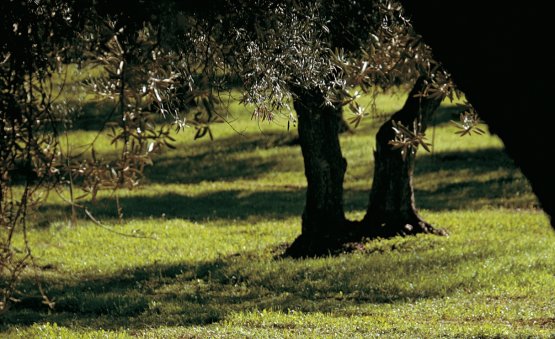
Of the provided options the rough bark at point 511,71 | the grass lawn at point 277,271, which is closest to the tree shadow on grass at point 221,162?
the grass lawn at point 277,271

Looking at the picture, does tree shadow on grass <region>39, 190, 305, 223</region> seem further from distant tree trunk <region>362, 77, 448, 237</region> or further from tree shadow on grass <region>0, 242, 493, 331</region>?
tree shadow on grass <region>0, 242, 493, 331</region>

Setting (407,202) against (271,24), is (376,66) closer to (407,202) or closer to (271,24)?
(271,24)

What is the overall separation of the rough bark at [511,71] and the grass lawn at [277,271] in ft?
14.4

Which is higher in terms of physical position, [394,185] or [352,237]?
[394,185]

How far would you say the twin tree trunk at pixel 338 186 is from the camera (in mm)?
15773

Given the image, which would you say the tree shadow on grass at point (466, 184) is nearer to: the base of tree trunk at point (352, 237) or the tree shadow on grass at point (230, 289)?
the base of tree trunk at point (352, 237)

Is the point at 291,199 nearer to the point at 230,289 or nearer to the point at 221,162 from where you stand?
the point at 221,162

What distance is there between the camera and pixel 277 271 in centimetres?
1454

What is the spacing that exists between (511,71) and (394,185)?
13397mm

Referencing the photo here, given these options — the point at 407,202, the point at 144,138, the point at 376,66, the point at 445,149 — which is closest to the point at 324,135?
the point at 407,202

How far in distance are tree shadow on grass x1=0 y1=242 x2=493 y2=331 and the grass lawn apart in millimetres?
32

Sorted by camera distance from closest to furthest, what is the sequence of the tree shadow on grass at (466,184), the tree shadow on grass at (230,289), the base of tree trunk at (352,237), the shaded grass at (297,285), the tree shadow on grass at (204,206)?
the shaded grass at (297,285) < the tree shadow on grass at (230,289) < the base of tree trunk at (352,237) < the tree shadow on grass at (204,206) < the tree shadow on grass at (466,184)

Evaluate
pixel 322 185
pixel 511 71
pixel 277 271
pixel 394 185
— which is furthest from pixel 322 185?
pixel 511 71

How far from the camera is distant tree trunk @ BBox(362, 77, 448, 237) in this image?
16.0 m
